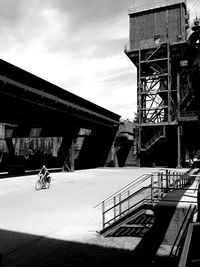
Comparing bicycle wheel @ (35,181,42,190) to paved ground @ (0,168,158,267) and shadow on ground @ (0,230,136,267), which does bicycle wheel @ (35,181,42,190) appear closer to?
paved ground @ (0,168,158,267)

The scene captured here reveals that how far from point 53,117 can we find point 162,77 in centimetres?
2408

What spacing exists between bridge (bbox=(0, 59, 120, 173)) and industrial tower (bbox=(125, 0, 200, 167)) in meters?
6.23

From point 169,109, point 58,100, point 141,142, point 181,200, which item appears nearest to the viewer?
point 181,200

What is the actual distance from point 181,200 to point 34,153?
4382 centimetres

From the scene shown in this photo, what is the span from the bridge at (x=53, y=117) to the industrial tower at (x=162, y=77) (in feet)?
20.4

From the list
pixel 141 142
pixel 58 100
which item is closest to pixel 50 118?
pixel 58 100

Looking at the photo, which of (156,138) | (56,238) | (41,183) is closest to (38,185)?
(41,183)

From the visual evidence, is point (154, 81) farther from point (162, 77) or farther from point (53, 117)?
point (53, 117)

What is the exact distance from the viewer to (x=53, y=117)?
31.8 metres

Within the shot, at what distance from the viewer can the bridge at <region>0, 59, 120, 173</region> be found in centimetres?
2441

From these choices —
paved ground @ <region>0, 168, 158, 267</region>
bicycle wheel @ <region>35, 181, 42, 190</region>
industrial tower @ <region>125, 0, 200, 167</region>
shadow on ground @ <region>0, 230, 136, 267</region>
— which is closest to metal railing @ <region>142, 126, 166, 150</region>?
industrial tower @ <region>125, 0, 200, 167</region>

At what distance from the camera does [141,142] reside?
4822 cm

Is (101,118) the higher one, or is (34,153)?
(101,118)

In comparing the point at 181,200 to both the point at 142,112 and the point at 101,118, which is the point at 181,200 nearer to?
the point at 101,118
